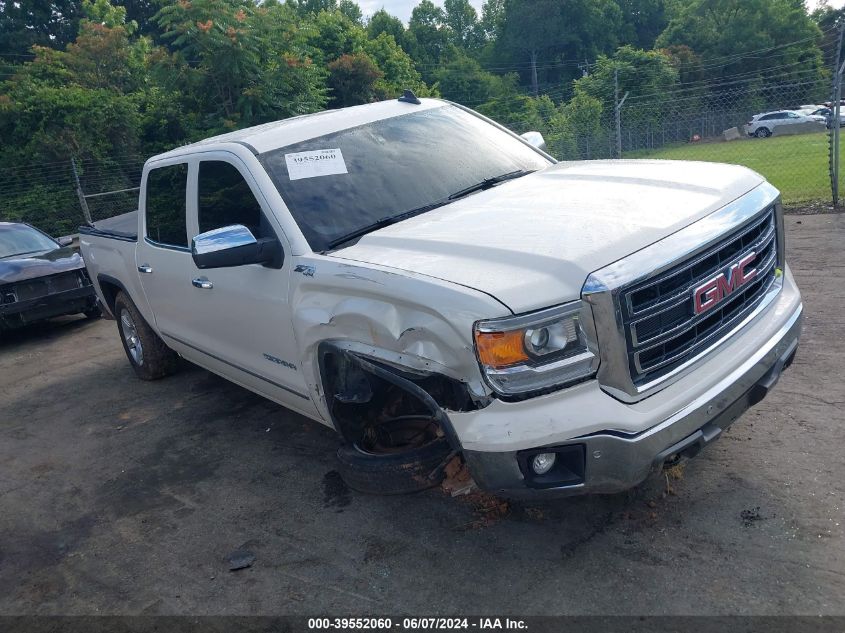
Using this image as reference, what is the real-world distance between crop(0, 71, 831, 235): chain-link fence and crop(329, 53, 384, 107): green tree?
6018 mm

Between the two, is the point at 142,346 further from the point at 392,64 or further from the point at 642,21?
the point at 642,21

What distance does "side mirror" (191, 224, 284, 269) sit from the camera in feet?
11.7

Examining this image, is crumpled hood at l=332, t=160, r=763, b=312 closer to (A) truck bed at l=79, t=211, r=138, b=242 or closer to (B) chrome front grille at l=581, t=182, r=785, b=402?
(B) chrome front grille at l=581, t=182, r=785, b=402

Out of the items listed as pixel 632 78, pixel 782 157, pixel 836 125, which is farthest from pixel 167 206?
pixel 632 78

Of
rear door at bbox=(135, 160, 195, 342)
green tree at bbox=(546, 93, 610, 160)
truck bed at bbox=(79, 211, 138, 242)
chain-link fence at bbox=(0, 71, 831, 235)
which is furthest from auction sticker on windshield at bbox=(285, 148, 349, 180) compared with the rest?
chain-link fence at bbox=(0, 71, 831, 235)

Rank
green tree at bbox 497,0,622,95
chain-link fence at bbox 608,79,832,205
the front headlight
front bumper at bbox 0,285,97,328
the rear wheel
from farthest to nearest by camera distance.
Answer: green tree at bbox 497,0,622,95, chain-link fence at bbox 608,79,832,205, front bumper at bbox 0,285,97,328, the rear wheel, the front headlight

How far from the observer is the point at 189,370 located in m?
6.73

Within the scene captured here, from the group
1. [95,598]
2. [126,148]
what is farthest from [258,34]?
[95,598]

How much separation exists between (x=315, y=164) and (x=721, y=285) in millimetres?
2196

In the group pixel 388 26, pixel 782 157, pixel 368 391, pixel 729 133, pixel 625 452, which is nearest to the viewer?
pixel 625 452

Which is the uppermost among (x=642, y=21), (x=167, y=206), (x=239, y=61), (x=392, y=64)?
(x=642, y=21)

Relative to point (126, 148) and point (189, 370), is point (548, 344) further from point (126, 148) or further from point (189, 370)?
point (126, 148)

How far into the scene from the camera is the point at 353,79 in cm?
2614

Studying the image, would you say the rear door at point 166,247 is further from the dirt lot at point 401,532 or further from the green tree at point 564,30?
the green tree at point 564,30
